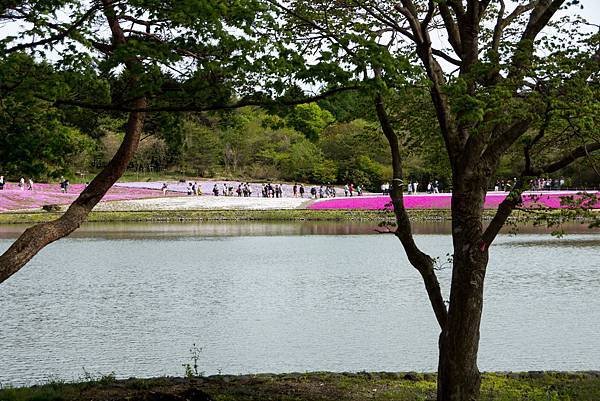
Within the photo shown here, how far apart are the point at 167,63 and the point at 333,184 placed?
57.4m

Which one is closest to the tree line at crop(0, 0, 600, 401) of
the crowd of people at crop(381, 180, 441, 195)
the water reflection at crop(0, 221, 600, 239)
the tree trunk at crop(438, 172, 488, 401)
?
the tree trunk at crop(438, 172, 488, 401)

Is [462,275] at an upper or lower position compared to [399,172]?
lower

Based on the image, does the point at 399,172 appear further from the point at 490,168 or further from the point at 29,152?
the point at 29,152

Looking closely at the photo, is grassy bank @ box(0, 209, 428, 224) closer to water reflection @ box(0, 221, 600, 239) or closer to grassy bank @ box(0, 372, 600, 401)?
water reflection @ box(0, 221, 600, 239)

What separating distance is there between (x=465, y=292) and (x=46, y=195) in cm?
4420

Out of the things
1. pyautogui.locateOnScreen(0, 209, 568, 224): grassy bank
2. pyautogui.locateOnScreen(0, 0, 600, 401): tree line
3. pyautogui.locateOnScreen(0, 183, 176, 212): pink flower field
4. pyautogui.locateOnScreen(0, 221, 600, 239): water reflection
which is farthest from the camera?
pyautogui.locateOnScreen(0, 183, 176, 212): pink flower field

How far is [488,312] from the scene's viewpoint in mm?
13375

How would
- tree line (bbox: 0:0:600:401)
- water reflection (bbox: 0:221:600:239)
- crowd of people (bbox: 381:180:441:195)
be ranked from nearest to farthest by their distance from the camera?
tree line (bbox: 0:0:600:401) → water reflection (bbox: 0:221:600:239) → crowd of people (bbox: 381:180:441:195)

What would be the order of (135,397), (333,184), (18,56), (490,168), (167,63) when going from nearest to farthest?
(18,56) < (167,63) < (490,168) < (135,397) < (333,184)

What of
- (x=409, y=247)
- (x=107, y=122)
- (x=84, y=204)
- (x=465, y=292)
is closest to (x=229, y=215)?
(x=107, y=122)

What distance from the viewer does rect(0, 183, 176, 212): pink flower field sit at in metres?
44.0

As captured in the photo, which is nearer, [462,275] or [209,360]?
[462,275]

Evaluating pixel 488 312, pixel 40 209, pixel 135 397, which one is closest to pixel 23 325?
pixel 135 397

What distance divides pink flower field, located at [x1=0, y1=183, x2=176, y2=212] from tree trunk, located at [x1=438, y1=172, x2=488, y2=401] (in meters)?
38.9
